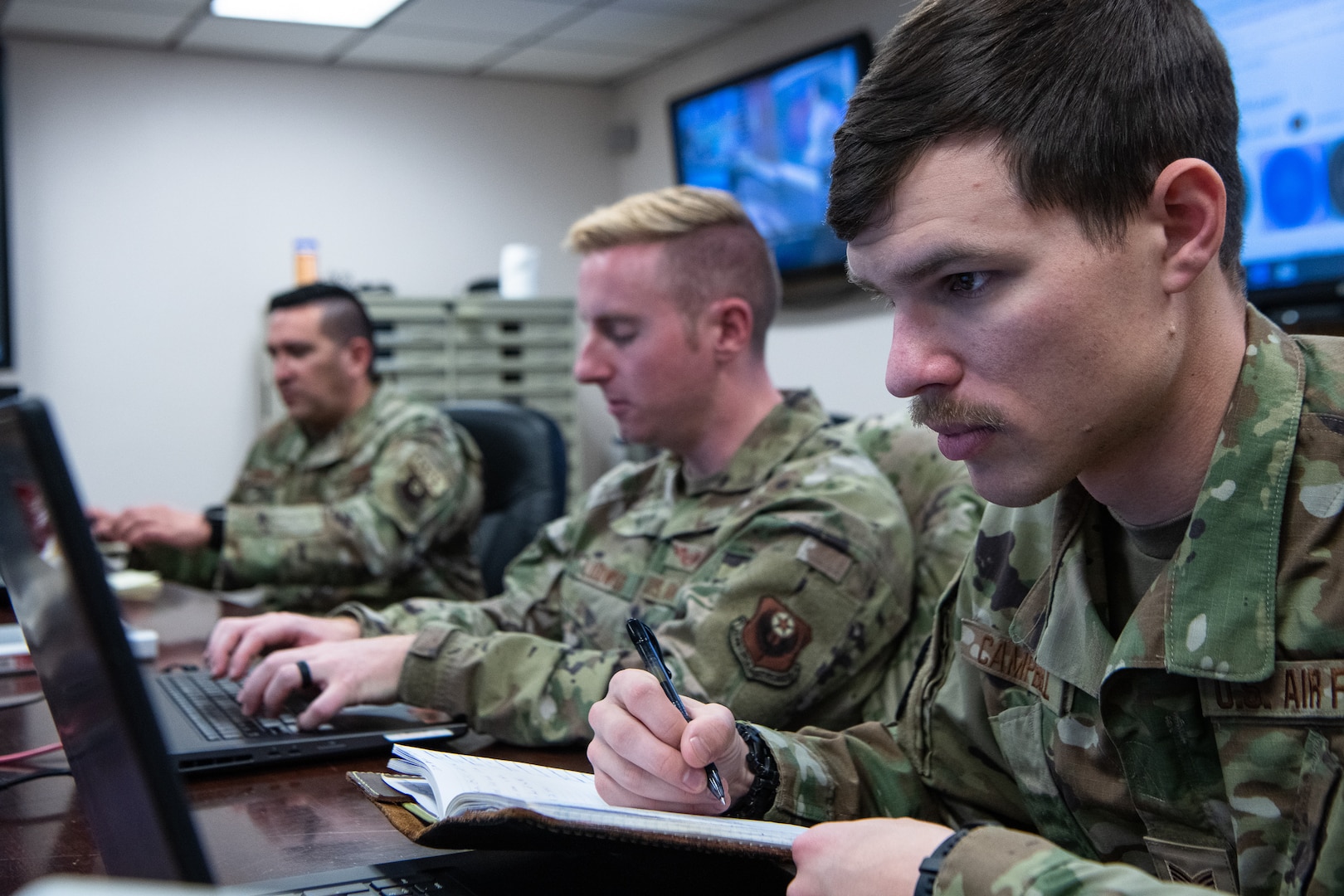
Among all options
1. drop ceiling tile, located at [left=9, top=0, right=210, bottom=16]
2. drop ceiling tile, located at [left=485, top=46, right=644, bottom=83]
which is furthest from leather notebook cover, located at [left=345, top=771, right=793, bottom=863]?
Result: drop ceiling tile, located at [left=485, top=46, right=644, bottom=83]

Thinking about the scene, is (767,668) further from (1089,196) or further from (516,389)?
(516,389)

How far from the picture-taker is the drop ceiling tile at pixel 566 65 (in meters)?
4.73

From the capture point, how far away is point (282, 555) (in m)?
2.40

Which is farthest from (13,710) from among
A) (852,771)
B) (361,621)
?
(852,771)

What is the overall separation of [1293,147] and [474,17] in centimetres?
273

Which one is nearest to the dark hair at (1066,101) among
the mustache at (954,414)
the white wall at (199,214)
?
the mustache at (954,414)

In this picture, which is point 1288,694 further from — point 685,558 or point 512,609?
point 512,609

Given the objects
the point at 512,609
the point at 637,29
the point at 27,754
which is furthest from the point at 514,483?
the point at 637,29

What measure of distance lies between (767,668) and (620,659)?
147 millimetres

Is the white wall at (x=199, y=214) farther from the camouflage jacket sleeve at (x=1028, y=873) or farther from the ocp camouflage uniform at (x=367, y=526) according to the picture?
the camouflage jacket sleeve at (x=1028, y=873)

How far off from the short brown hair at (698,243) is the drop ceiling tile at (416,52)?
3020mm

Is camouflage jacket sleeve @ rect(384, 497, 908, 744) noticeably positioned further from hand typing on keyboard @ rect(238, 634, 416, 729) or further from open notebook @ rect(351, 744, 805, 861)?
open notebook @ rect(351, 744, 805, 861)

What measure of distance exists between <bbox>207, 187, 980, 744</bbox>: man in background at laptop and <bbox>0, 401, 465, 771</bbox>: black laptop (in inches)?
1.9

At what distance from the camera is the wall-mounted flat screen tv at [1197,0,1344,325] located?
245 centimetres
